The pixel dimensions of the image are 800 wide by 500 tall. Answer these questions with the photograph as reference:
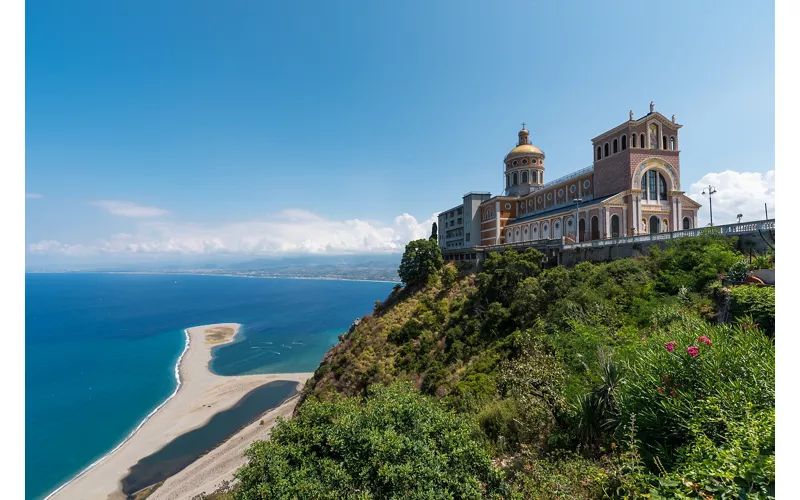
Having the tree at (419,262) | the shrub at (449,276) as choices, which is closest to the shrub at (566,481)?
the shrub at (449,276)

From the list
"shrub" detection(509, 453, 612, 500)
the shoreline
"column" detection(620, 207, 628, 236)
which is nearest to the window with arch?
"column" detection(620, 207, 628, 236)

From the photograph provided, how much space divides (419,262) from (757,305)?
1327 inches

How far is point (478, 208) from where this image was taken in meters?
55.7

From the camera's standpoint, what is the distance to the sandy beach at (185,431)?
89.9ft

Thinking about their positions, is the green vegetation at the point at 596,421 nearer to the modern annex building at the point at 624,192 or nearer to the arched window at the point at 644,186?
the modern annex building at the point at 624,192

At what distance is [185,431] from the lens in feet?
118

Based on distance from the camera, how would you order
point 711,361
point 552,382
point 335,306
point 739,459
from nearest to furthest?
point 739,459, point 711,361, point 552,382, point 335,306

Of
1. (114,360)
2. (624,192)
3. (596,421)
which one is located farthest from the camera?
(114,360)

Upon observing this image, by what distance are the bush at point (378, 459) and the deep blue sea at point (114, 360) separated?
35882 mm

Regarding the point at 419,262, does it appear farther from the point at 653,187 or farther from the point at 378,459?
the point at 378,459

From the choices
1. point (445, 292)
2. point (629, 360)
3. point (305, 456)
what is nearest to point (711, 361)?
point (629, 360)

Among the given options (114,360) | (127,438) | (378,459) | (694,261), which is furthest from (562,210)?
(114,360)

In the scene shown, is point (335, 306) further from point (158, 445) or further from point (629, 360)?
point (629, 360)

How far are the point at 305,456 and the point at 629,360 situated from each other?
36.4 ft
